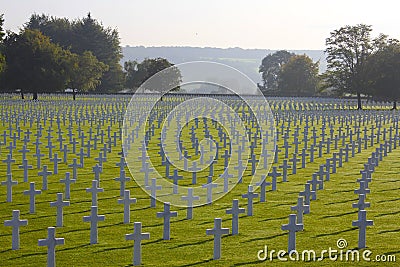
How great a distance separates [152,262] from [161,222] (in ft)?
7.69

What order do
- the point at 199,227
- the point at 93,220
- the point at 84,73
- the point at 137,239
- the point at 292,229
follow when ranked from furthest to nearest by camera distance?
the point at 84,73
the point at 199,227
the point at 93,220
the point at 292,229
the point at 137,239

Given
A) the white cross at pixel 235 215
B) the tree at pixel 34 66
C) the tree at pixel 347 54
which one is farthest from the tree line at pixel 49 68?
the white cross at pixel 235 215

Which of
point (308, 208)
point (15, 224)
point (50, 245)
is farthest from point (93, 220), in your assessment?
point (308, 208)

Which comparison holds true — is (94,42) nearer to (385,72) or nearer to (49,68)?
(49,68)

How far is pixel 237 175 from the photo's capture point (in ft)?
54.8

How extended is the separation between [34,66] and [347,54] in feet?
88.1

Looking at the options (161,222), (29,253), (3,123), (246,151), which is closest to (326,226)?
(161,222)

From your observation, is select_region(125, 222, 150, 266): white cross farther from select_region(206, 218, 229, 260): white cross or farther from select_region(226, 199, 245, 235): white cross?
select_region(226, 199, 245, 235): white cross

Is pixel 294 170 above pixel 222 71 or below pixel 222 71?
below

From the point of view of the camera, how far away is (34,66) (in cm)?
6500

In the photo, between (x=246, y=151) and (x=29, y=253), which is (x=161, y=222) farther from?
(x=246, y=151)

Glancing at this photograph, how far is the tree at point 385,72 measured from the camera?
6147 cm

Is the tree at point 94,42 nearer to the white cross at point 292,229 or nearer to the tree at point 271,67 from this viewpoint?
the tree at point 271,67

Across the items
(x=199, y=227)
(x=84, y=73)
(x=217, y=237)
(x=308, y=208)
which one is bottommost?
(x=199, y=227)
